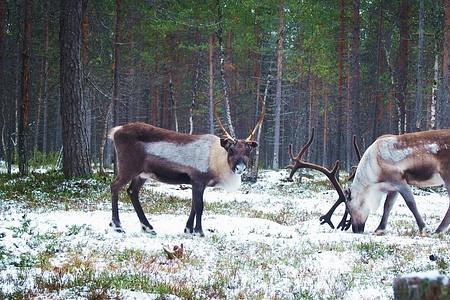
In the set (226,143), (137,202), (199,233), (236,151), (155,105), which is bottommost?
(199,233)

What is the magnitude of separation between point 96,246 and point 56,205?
209 inches

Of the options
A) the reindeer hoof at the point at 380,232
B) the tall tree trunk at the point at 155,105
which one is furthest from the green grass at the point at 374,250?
the tall tree trunk at the point at 155,105

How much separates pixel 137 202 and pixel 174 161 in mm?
1106

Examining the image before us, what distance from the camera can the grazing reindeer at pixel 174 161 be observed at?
9828mm

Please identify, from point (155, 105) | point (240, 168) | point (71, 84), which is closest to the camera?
point (240, 168)

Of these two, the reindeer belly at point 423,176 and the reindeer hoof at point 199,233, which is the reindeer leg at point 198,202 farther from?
the reindeer belly at point 423,176

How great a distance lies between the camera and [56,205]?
41.5 feet

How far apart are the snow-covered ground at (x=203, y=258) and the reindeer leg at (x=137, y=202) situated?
287 millimetres

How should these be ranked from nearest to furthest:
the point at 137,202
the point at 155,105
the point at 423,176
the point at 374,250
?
the point at 374,250, the point at 137,202, the point at 423,176, the point at 155,105

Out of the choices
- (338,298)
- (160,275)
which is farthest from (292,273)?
(160,275)

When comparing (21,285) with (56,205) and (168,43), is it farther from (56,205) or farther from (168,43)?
(168,43)

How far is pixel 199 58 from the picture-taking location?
36625 millimetres

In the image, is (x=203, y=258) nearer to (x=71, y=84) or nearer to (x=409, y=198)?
(x=409, y=198)

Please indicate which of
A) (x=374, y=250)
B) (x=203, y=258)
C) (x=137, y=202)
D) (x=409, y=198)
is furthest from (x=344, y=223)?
(x=203, y=258)
